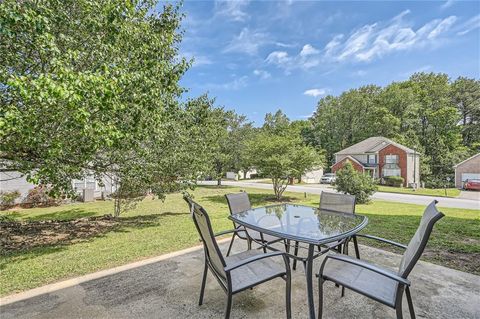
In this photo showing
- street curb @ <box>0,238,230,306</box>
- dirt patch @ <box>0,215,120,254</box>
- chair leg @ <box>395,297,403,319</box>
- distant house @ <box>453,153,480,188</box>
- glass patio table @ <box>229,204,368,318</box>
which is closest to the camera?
chair leg @ <box>395,297,403,319</box>

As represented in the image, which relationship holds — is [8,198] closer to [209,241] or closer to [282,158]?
[209,241]

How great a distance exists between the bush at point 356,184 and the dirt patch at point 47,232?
11090mm

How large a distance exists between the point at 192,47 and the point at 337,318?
8.45 meters

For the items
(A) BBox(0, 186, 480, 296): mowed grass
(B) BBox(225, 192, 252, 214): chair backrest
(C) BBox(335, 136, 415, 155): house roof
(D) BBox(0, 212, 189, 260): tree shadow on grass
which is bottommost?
(D) BBox(0, 212, 189, 260): tree shadow on grass

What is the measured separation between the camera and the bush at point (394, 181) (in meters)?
25.5

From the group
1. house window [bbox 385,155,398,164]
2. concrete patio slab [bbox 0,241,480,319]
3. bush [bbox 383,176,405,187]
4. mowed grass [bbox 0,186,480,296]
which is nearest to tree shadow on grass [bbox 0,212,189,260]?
mowed grass [bbox 0,186,480,296]

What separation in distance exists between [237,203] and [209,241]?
1.87 metres

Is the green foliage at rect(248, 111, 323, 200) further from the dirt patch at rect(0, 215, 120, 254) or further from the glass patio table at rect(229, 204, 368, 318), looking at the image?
the glass patio table at rect(229, 204, 368, 318)

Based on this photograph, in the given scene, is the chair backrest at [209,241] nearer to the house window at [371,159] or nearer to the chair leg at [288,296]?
the chair leg at [288,296]

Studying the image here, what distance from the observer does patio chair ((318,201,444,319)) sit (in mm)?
1919

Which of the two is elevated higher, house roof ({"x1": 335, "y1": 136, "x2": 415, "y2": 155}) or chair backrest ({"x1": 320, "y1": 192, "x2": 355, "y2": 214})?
house roof ({"x1": 335, "y1": 136, "x2": 415, "y2": 155})

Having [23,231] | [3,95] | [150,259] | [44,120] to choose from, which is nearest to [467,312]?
[150,259]

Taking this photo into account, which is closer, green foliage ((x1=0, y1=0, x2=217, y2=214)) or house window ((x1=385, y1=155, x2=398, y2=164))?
green foliage ((x1=0, y1=0, x2=217, y2=214))

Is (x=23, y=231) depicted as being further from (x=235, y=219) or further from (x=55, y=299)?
(x=235, y=219)
